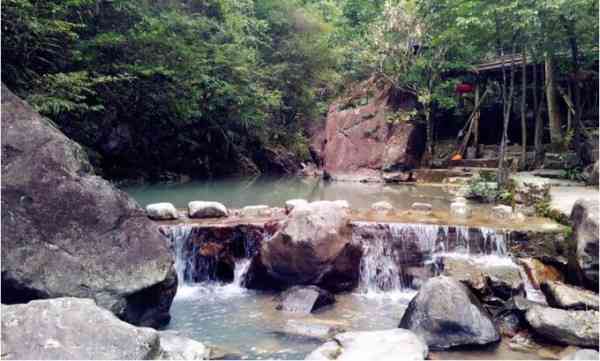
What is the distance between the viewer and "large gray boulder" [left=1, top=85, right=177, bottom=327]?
4.66 metres

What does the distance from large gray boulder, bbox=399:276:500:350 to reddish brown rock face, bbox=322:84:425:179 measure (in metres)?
13.1

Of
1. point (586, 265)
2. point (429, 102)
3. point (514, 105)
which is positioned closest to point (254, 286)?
point (586, 265)

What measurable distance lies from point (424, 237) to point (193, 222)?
3.99 m

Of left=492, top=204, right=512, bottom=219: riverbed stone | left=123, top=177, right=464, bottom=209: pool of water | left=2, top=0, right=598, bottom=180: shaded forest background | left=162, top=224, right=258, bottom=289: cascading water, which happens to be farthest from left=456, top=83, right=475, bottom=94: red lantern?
left=162, top=224, right=258, bottom=289: cascading water

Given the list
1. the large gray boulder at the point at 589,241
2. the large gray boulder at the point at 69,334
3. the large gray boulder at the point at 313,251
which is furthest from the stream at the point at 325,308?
the large gray boulder at the point at 69,334

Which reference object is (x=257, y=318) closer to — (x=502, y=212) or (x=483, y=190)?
(x=502, y=212)

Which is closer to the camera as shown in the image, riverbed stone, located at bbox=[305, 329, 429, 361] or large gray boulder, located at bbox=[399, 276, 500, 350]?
riverbed stone, located at bbox=[305, 329, 429, 361]

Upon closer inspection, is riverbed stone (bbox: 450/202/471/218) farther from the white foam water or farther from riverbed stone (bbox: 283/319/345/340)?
riverbed stone (bbox: 283/319/345/340)

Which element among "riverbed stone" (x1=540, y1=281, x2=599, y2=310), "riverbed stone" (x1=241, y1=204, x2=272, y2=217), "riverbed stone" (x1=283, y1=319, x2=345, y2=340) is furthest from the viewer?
"riverbed stone" (x1=241, y1=204, x2=272, y2=217)

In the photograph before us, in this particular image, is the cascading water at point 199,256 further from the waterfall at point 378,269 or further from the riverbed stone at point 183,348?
the riverbed stone at point 183,348

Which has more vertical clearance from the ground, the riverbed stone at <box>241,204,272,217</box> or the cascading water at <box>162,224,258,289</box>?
the riverbed stone at <box>241,204,272,217</box>

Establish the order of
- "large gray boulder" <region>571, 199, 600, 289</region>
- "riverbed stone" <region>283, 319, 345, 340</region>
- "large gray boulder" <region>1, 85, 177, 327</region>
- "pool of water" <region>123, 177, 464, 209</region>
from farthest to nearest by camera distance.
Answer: "pool of water" <region>123, 177, 464, 209</region>, "large gray boulder" <region>571, 199, 600, 289</region>, "riverbed stone" <region>283, 319, 345, 340</region>, "large gray boulder" <region>1, 85, 177, 327</region>

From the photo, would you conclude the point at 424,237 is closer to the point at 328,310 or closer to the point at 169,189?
the point at 328,310

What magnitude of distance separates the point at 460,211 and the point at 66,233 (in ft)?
23.5
